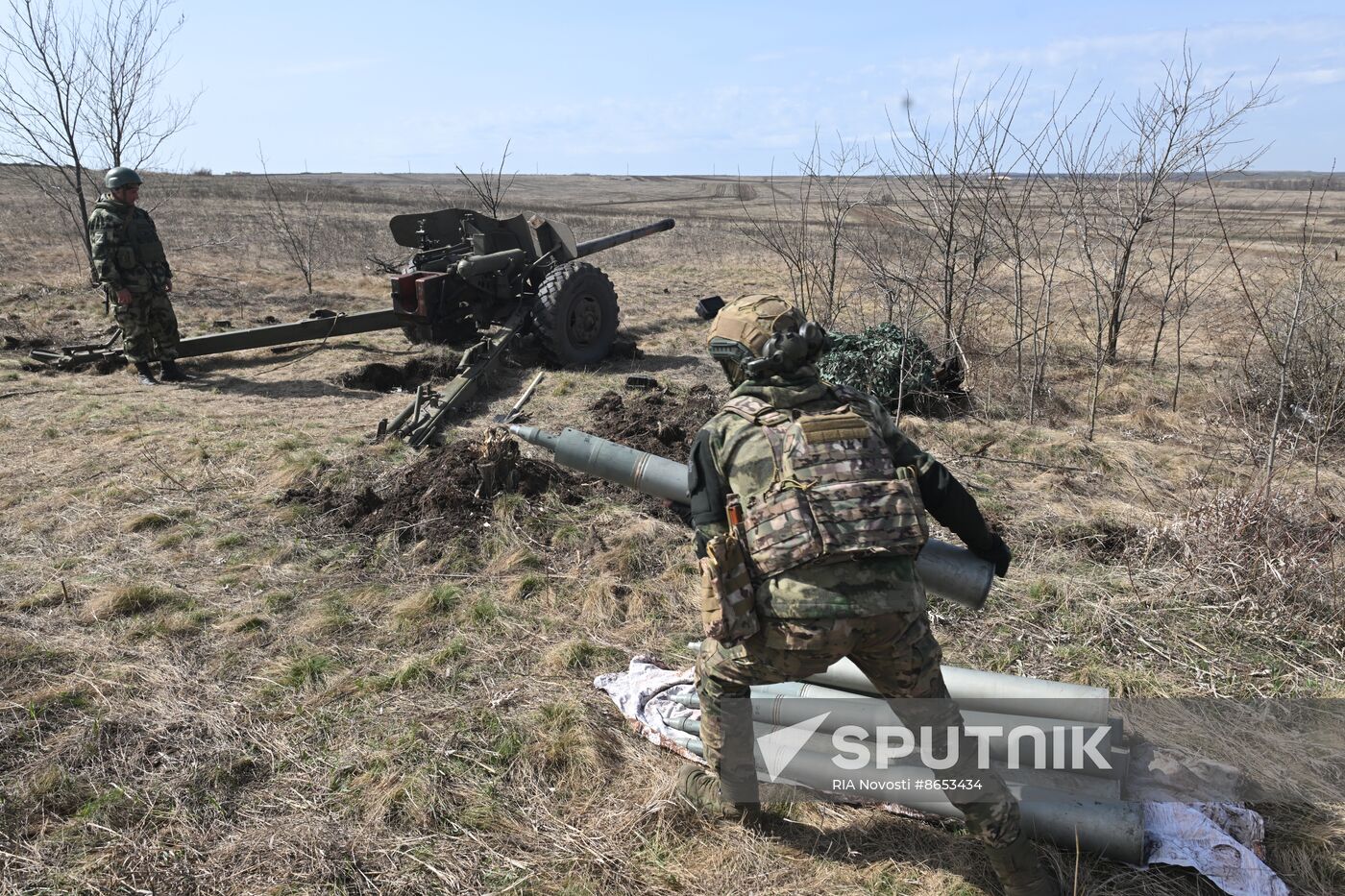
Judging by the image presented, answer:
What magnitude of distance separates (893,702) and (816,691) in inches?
35.2

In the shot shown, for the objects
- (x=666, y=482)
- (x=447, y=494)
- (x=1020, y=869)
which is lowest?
(x=1020, y=869)

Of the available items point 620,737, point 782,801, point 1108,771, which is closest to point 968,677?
point 1108,771

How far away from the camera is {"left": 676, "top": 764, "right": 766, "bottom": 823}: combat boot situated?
292 cm

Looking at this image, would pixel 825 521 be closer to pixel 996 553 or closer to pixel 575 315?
pixel 996 553

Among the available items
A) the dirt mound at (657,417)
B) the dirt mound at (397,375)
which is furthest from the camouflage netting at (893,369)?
the dirt mound at (397,375)

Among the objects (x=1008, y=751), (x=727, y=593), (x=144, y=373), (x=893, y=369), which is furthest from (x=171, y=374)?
(x=1008, y=751)

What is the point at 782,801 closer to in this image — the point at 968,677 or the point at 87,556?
the point at 968,677

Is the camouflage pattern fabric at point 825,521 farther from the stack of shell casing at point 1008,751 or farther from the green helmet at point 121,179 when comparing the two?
the green helmet at point 121,179

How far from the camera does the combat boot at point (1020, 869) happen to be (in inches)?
95.3

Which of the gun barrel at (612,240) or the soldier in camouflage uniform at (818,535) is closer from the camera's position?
the soldier in camouflage uniform at (818,535)

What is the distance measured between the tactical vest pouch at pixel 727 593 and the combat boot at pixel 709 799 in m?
0.72

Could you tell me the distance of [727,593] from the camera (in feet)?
8.05

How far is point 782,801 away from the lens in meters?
3.06

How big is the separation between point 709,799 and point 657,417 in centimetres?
433
